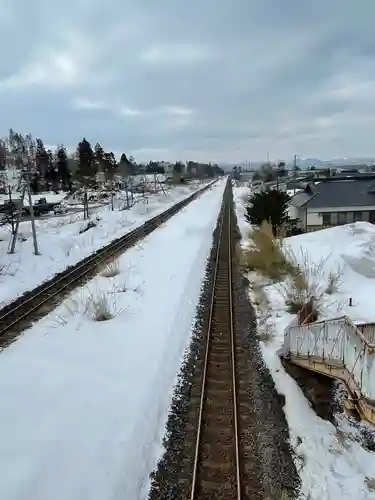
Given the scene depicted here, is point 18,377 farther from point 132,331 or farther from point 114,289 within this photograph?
point 114,289

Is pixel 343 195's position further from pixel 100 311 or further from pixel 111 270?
pixel 100 311

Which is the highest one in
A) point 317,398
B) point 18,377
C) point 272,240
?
point 272,240

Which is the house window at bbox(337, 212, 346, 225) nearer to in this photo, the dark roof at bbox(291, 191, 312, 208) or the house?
the house

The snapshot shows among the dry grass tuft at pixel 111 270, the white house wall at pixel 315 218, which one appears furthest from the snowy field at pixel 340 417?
A: the white house wall at pixel 315 218

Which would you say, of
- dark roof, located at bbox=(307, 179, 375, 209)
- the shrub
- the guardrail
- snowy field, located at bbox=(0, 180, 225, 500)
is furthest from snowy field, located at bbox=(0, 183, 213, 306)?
dark roof, located at bbox=(307, 179, 375, 209)

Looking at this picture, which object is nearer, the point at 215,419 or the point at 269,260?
the point at 215,419

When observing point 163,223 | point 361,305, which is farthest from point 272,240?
point 163,223

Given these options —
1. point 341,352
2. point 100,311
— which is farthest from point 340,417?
point 100,311
